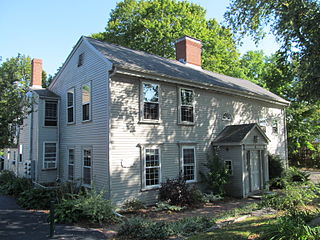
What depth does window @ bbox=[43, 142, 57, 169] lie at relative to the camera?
1454 cm

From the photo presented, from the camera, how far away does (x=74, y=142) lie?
44.5 feet

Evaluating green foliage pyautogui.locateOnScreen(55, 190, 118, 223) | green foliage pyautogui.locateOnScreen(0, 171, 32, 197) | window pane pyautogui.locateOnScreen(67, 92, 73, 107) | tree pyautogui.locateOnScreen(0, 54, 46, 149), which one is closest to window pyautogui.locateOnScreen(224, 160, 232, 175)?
green foliage pyautogui.locateOnScreen(55, 190, 118, 223)

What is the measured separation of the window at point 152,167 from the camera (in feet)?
37.9

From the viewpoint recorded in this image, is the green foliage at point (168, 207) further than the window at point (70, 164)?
No

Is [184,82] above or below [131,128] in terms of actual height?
above

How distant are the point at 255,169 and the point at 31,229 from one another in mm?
11365

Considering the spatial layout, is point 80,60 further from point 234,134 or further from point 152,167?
point 234,134

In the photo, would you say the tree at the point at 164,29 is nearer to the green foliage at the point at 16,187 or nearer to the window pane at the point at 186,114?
the window pane at the point at 186,114

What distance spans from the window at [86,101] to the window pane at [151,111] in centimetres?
271

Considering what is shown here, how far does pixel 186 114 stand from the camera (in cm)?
1362

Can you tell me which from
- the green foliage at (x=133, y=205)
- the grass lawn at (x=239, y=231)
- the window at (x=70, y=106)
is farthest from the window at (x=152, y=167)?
the window at (x=70, y=106)

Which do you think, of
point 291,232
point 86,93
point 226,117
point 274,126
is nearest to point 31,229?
point 86,93

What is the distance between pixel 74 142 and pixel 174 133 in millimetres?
5227

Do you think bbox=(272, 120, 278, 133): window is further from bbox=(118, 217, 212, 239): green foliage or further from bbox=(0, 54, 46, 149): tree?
bbox=(0, 54, 46, 149): tree
